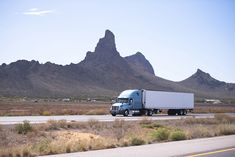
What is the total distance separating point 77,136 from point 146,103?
3165 cm

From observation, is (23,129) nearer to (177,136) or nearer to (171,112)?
(177,136)

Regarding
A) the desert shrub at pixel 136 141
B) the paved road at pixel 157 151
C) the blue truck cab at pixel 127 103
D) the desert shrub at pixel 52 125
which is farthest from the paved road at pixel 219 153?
the blue truck cab at pixel 127 103

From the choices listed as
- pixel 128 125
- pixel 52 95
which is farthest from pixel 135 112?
pixel 52 95

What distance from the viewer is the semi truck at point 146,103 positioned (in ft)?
183

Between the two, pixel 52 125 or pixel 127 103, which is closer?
pixel 52 125

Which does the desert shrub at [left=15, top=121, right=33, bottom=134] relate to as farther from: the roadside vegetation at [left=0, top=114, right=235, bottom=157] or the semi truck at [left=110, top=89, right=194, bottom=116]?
the semi truck at [left=110, top=89, right=194, bottom=116]

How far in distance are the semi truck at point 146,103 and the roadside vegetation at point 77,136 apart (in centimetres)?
1491

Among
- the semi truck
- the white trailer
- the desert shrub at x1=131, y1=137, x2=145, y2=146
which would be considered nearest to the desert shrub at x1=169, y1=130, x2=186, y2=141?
the desert shrub at x1=131, y1=137, x2=145, y2=146

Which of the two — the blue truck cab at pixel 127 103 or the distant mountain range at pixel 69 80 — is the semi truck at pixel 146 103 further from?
the distant mountain range at pixel 69 80

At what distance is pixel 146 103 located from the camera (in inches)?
2283

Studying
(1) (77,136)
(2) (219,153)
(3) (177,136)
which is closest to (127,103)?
(1) (77,136)

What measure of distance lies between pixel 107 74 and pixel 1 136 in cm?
15628

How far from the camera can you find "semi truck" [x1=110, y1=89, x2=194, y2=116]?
183 feet

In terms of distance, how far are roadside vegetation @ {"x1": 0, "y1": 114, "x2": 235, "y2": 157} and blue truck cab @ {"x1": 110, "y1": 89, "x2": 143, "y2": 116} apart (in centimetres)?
1455
